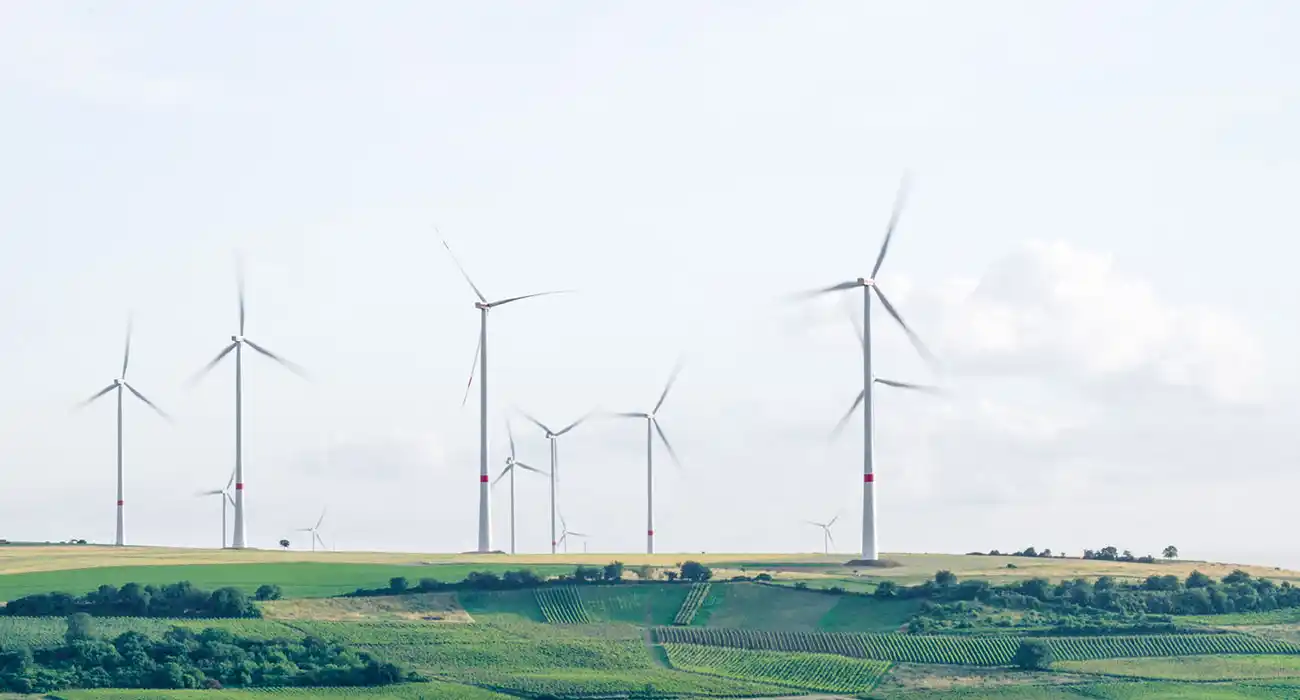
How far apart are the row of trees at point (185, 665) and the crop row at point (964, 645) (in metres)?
35.0

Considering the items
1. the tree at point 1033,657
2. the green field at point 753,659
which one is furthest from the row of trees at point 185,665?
the tree at point 1033,657

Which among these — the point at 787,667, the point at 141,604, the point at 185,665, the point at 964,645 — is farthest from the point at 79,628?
the point at 964,645

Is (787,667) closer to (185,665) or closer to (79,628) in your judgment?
(185,665)

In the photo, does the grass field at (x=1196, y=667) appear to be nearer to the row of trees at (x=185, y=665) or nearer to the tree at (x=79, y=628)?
the row of trees at (x=185, y=665)

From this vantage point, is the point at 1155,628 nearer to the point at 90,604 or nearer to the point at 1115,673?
the point at 1115,673

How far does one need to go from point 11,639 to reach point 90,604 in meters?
20.9

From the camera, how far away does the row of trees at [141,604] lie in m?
194

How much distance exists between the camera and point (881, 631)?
195250mm

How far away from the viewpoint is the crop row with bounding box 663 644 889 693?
17312cm

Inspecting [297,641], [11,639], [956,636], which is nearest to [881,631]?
[956,636]

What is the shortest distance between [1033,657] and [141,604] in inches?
3376

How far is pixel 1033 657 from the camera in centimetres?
17800

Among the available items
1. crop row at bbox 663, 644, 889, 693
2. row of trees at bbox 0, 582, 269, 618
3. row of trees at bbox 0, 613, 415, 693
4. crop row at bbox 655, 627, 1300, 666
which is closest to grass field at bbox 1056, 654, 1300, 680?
crop row at bbox 655, 627, 1300, 666

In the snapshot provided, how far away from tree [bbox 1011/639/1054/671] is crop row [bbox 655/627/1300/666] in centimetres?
148
